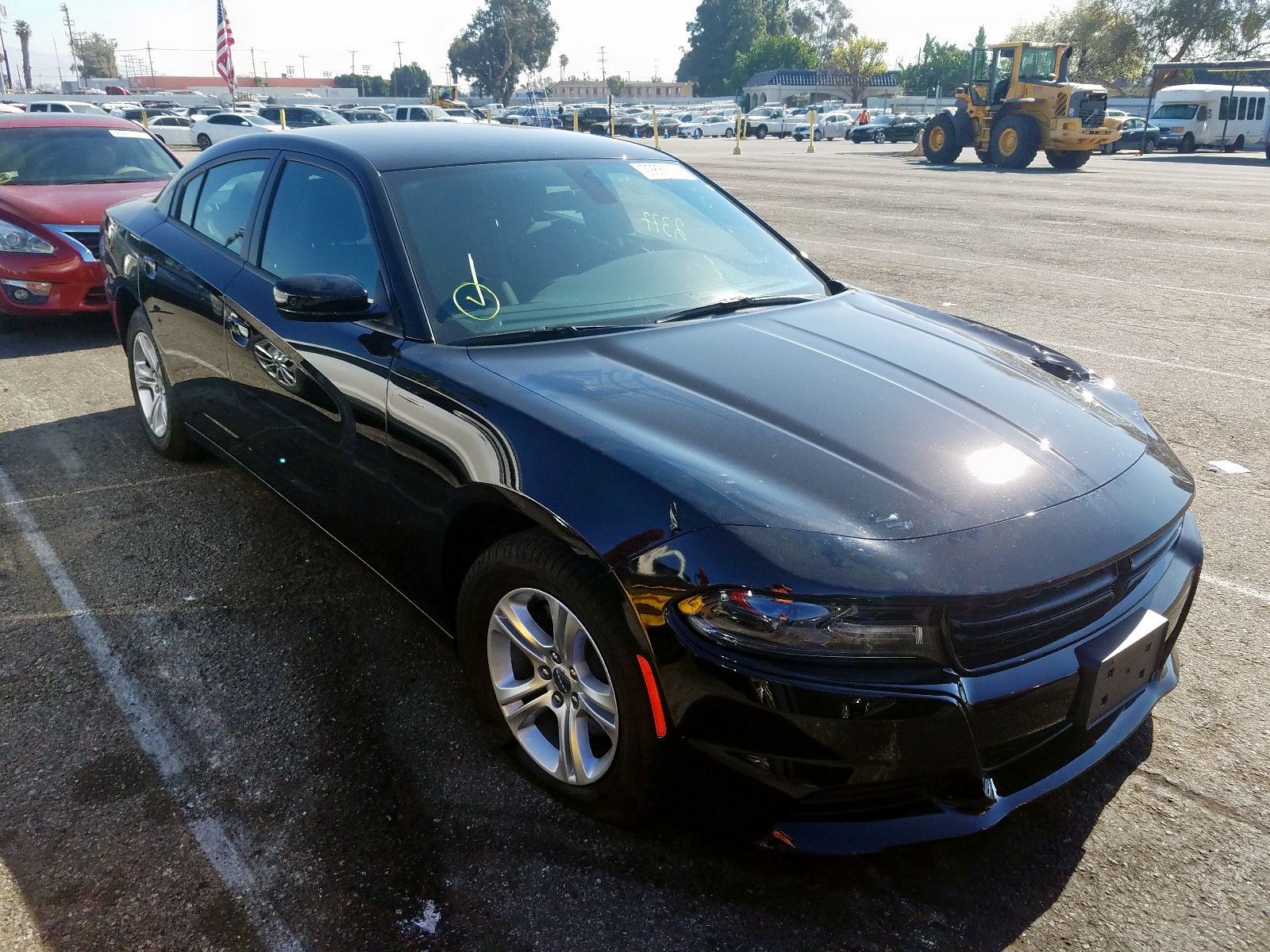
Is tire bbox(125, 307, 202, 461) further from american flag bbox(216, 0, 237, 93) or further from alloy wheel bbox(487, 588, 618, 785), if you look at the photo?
american flag bbox(216, 0, 237, 93)

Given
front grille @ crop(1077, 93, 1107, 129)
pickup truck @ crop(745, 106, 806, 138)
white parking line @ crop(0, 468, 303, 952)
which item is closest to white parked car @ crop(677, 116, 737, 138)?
pickup truck @ crop(745, 106, 806, 138)

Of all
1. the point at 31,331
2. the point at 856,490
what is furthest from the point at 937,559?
the point at 31,331

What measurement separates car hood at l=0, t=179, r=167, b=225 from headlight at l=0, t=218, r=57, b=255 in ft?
0.40

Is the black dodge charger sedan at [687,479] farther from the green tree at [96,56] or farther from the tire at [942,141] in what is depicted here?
the green tree at [96,56]

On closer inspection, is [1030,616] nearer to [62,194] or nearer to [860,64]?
[62,194]

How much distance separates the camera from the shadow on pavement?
87.2 inches

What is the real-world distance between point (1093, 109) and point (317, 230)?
2611 cm

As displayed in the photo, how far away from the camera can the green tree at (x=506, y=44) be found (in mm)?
119812

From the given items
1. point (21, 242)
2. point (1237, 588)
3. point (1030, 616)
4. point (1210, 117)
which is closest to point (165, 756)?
point (1030, 616)

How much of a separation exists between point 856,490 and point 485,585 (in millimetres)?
974

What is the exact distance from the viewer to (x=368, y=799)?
8.65 ft

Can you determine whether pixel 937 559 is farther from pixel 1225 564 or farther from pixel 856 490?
pixel 1225 564

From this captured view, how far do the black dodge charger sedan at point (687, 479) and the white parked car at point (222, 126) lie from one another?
1374 inches

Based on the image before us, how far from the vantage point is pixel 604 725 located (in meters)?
2.37
